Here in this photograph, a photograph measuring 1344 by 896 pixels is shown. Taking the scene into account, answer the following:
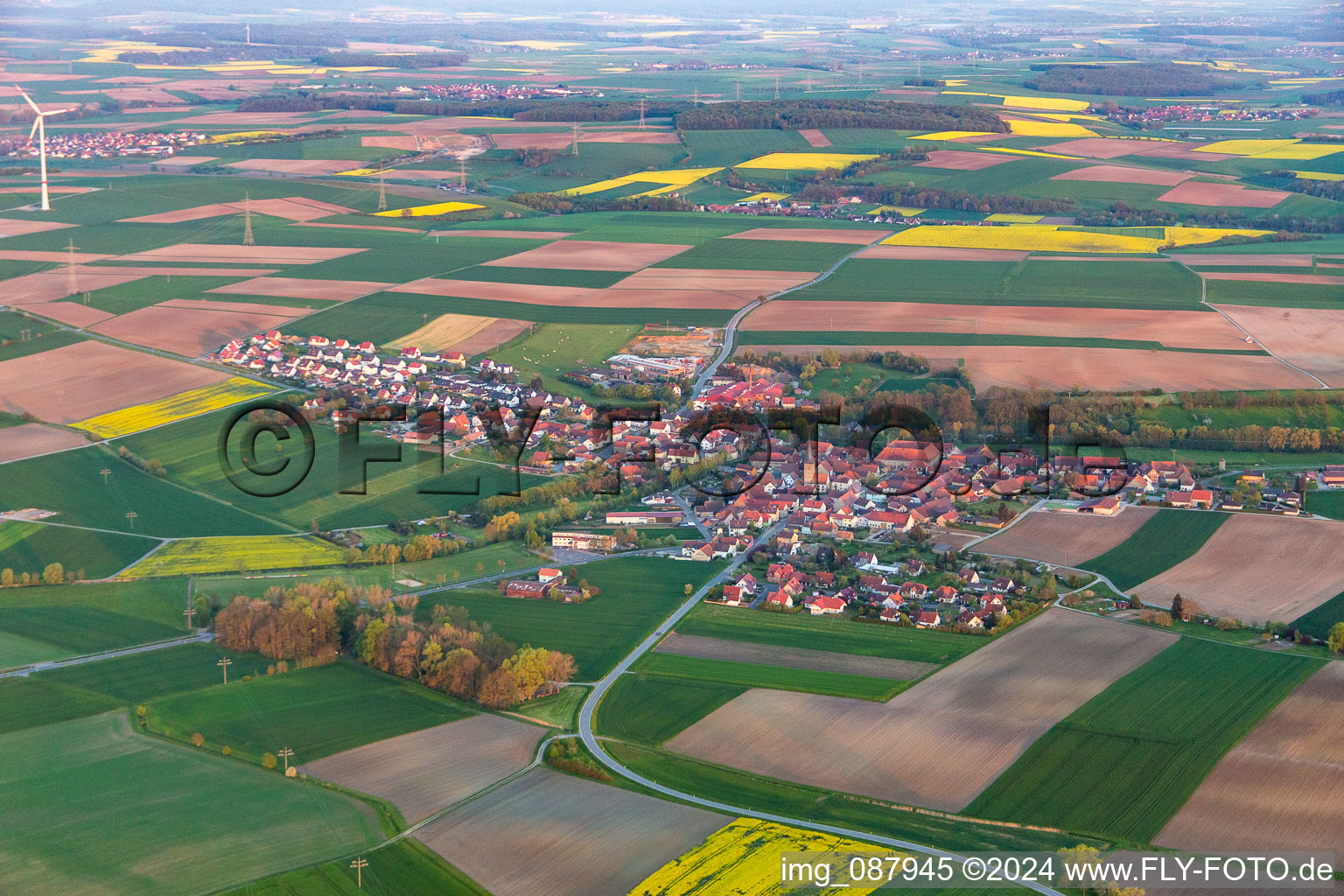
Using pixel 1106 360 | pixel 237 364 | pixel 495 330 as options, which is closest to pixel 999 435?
pixel 1106 360

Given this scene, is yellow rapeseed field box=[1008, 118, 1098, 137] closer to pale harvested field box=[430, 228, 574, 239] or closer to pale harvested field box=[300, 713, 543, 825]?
pale harvested field box=[430, 228, 574, 239]

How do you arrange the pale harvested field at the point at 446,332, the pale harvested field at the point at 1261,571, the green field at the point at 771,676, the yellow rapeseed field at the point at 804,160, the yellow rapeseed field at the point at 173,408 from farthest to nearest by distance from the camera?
the yellow rapeseed field at the point at 804,160 < the pale harvested field at the point at 446,332 < the yellow rapeseed field at the point at 173,408 < the pale harvested field at the point at 1261,571 < the green field at the point at 771,676

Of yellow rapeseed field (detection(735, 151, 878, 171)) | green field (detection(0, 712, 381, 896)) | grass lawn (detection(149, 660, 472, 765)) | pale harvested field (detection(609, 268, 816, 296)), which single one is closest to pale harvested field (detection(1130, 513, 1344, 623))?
grass lawn (detection(149, 660, 472, 765))

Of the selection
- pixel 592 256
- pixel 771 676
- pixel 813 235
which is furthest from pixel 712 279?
pixel 771 676

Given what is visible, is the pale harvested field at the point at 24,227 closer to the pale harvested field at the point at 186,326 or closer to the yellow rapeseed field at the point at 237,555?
the pale harvested field at the point at 186,326

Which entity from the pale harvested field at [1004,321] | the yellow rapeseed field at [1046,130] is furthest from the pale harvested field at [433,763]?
the yellow rapeseed field at [1046,130]

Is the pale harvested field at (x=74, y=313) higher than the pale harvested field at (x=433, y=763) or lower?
higher

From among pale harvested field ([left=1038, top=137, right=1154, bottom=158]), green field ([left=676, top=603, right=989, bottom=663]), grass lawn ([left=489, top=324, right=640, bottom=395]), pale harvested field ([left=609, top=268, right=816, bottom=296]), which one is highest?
pale harvested field ([left=1038, top=137, right=1154, bottom=158])
